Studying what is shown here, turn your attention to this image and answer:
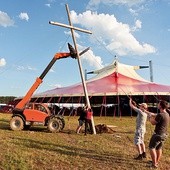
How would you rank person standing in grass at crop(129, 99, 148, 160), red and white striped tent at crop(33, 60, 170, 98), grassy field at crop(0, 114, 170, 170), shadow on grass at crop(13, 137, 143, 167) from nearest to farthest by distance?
grassy field at crop(0, 114, 170, 170) < shadow on grass at crop(13, 137, 143, 167) < person standing in grass at crop(129, 99, 148, 160) < red and white striped tent at crop(33, 60, 170, 98)

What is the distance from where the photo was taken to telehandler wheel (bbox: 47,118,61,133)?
17683 mm

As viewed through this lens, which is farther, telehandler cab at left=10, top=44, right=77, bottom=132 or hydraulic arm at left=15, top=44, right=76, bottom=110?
hydraulic arm at left=15, top=44, right=76, bottom=110

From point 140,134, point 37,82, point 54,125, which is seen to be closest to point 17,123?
point 54,125

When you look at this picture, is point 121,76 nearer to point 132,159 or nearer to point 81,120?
point 81,120

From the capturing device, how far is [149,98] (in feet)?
126

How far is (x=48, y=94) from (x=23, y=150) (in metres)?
22.2

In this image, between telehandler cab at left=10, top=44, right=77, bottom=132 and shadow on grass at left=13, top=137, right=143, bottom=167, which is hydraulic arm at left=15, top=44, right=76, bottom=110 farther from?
shadow on grass at left=13, top=137, right=143, bottom=167

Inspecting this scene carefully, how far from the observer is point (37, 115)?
59.6 feet

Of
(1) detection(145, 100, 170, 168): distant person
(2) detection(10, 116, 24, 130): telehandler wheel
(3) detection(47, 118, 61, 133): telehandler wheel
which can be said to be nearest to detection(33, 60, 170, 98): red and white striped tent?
(3) detection(47, 118, 61, 133): telehandler wheel

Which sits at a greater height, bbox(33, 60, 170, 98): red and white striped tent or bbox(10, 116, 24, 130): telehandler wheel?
bbox(33, 60, 170, 98): red and white striped tent

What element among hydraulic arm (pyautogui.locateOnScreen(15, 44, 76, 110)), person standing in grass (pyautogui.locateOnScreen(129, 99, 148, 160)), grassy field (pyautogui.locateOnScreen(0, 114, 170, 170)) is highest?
hydraulic arm (pyautogui.locateOnScreen(15, 44, 76, 110))

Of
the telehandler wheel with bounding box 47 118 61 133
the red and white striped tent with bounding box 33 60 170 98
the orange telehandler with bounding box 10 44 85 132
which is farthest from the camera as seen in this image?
the red and white striped tent with bounding box 33 60 170 98

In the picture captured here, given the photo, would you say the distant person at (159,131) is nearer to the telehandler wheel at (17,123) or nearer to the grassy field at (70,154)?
the grassy field at (70,154)

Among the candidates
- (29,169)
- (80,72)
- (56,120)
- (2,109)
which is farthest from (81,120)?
(2,109)
